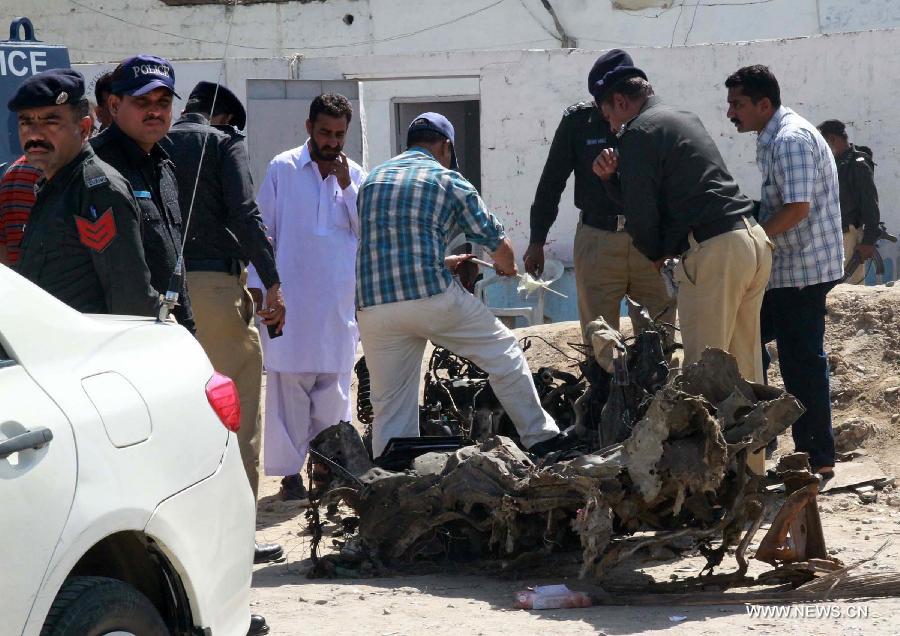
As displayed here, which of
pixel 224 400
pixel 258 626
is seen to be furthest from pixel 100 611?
pixel 258 626

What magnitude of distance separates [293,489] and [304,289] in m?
1.18

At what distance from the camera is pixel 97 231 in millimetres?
4082

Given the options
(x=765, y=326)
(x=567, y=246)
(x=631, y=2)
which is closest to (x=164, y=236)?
(x=765, y=326)

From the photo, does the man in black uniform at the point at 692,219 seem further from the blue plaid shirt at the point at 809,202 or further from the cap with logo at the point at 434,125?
the cap with logo at the point at 434,125

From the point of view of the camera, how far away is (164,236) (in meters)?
4.67

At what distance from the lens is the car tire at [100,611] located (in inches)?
109

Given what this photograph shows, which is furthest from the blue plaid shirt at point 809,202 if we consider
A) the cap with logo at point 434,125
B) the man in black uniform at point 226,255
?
the man in black uniform at point 226,255

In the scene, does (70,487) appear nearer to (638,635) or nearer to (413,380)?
(638,635)

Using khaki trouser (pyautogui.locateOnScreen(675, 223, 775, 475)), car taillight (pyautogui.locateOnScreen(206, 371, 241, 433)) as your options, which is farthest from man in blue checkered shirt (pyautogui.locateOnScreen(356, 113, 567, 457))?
car taillight (pyautogui.locateOnScreen(206, 371, 241, 433))

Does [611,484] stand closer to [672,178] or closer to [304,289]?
[672,178]

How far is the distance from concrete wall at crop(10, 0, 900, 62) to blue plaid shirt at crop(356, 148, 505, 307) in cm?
1249

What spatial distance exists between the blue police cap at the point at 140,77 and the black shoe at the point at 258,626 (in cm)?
208

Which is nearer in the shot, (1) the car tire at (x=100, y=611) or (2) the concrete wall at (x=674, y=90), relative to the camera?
(1) the car tire at (x=100, y=611)

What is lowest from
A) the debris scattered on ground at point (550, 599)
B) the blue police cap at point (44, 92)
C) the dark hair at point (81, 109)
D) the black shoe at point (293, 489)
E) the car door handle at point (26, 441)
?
the black shoe at point (293, 489)
